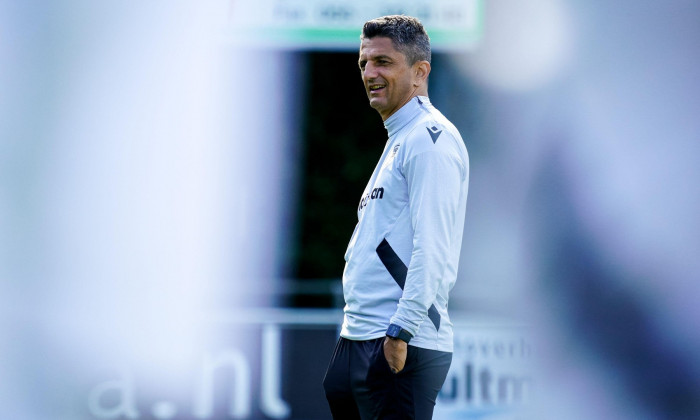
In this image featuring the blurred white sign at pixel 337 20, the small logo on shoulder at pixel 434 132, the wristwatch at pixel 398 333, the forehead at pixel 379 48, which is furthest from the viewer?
the blurred white sign at pixel 337 20

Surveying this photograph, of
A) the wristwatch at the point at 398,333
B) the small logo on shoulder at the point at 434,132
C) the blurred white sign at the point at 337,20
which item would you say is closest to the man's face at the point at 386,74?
the small logo on shoulder at the point at 434,132

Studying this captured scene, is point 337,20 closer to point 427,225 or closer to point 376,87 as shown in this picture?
point 376,87

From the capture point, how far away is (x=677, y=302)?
16.8 ft

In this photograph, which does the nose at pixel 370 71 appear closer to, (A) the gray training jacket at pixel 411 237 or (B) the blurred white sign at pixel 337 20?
(A) the gray training jacket at pixel 411 237

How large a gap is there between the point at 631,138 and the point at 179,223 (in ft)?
8.36

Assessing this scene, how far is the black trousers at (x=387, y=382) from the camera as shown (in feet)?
7.13

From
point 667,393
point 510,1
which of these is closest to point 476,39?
point 510,1

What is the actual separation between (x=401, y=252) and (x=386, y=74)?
0.45 metres

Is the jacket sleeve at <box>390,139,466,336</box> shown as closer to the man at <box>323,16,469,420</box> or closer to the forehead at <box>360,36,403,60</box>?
the man at <box>323,16,469,420</box>

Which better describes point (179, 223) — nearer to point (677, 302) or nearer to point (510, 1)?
point (510, 1)

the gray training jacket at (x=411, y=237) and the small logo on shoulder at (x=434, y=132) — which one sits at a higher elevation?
the small logo on shoulder at (x=434, y=132)

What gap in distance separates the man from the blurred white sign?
8.78 feet

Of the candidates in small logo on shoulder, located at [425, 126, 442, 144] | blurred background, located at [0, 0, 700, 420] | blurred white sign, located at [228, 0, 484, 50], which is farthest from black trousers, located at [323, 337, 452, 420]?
blurred white sign, located at [228, 0, 484, 50]

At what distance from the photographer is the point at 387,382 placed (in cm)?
218
